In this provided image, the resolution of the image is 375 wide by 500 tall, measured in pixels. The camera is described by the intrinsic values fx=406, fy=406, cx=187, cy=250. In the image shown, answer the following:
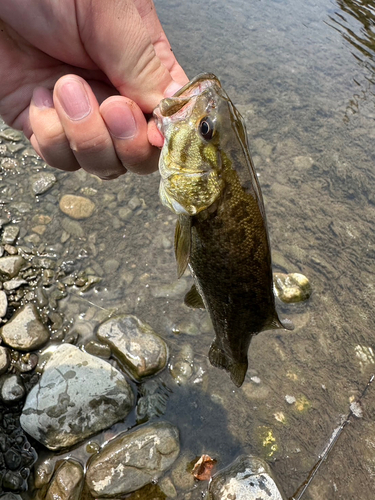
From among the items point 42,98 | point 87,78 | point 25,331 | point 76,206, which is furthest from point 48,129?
point 76,206

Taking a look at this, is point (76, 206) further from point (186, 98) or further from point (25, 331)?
point (186, 98)

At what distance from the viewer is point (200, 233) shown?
2.18 metres

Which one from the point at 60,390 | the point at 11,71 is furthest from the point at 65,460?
the point at 11,71

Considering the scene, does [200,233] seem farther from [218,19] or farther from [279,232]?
[218,19]

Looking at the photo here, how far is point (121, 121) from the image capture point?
7.04 ft

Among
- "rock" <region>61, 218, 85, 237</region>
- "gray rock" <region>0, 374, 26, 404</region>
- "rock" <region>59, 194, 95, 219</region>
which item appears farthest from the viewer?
"rock" <region>59, 194, 95, 219</region>

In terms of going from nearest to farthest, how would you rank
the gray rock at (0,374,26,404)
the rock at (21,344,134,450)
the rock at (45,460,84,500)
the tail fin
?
the tail fin
the rock at (45,460,84,500)
the rock at (21,344,134,450)
the gray rock at (0,374,26,404)

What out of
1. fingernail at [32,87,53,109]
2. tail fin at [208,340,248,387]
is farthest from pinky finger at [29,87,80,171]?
tail fin at [208,340,248,387]

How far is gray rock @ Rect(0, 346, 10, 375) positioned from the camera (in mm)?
3338

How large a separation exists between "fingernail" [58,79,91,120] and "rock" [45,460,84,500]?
2.52 metres

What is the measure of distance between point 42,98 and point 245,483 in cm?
303

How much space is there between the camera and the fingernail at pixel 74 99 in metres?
2.09

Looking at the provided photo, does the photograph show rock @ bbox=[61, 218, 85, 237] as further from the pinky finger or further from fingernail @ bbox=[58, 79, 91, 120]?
fingernail @ bbox=[58, 79, 91, 120]

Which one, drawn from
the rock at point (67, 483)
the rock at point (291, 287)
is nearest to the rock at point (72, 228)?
the rock at point (291, 287)
